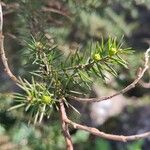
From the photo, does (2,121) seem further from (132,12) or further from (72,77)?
(132,12)

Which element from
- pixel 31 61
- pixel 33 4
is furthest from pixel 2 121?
pixel 31 61

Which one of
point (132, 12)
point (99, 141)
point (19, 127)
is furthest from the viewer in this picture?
point (132, 12)

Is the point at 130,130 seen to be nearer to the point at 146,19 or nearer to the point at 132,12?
the point at 132,12

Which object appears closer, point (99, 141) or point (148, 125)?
point (99, 141)

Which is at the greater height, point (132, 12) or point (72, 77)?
point (72, 77)

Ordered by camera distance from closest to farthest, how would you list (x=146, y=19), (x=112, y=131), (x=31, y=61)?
1. (x=31, y=61)
2. (x=112, y=131)
3. (x=146, y=19)

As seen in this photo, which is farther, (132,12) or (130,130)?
(130,130)

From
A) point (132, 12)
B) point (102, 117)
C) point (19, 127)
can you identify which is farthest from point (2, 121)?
point (102, 117)

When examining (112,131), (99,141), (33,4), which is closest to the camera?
(33,4)

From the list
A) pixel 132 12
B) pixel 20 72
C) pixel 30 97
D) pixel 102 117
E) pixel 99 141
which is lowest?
pixel 102 117
